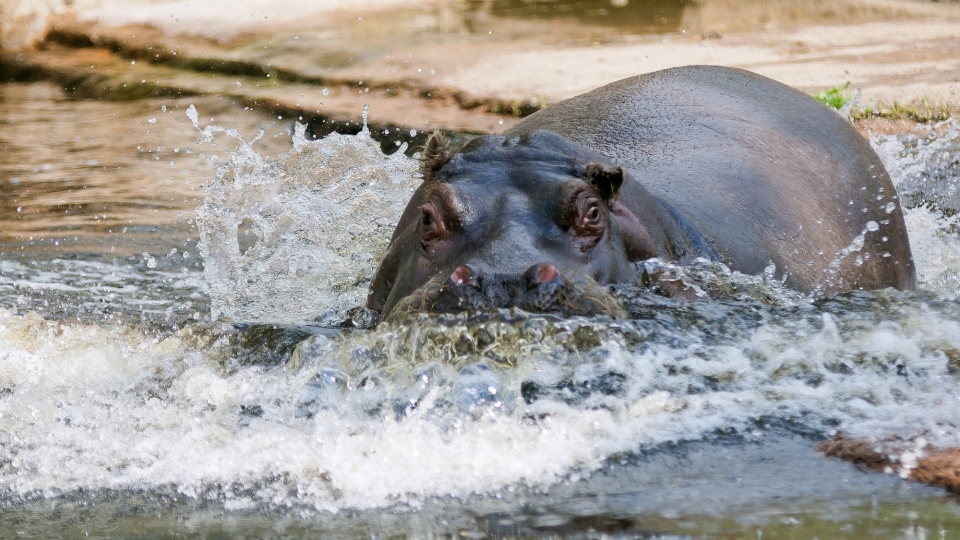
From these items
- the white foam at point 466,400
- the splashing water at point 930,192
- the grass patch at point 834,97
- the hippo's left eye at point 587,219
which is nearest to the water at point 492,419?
the white foam at point 466,400

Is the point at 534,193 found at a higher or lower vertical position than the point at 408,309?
higher

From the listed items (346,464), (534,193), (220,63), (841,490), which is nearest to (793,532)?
(841,490)

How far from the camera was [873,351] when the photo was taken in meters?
4.21

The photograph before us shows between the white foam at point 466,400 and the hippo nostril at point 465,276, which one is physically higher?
the hippo nostril at point 465,276

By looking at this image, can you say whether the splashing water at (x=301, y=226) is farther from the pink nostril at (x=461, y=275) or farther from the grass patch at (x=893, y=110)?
the grass patch at (x=893, y=110)

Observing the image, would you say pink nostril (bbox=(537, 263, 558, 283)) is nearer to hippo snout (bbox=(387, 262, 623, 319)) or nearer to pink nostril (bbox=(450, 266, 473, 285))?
hippo snout (bbox=(387, 262, 623, 319))

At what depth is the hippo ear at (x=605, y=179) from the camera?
4398 mm

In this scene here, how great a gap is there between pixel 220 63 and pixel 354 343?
28.2 ft

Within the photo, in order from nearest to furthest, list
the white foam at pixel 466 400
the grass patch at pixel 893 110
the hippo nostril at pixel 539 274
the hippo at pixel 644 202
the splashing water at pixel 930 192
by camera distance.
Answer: the white foam at pixel 466 400 < the hippo nostril at pixel 539 274 < the hippo at pixel 644 202 < the splashing water at pixel 930 192 < the grass patch at pixel 893 110

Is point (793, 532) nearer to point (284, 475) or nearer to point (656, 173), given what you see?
point (284, 475)

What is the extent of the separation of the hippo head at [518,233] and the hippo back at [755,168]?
0.59 meters

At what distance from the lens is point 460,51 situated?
11.5 metres

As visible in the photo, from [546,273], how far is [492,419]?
1.59 ft

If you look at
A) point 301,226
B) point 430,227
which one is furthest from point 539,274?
point 301,226
